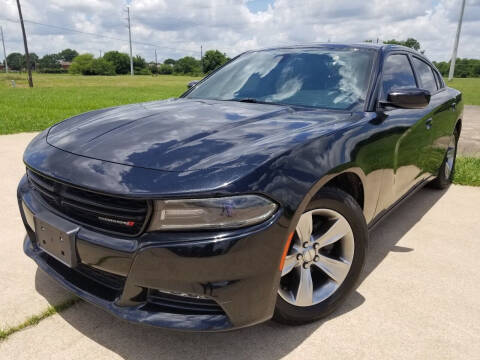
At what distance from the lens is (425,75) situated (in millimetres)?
3764

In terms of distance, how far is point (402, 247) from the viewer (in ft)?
10.0

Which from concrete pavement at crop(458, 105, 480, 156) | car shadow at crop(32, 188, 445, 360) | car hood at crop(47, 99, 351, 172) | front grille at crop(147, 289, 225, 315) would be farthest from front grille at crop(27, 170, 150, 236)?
concrete pavement at crop(458, 105, 480, 156)

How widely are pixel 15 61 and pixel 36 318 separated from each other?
432 feet

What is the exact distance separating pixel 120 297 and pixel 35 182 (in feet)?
2.83

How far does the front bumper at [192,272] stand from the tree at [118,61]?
103704mm

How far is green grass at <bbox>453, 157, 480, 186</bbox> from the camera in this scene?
4.84 metres

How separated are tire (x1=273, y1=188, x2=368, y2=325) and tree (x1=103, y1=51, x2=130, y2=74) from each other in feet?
340

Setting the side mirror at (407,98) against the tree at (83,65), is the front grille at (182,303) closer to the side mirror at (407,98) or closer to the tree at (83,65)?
the side mirror at (407,98)

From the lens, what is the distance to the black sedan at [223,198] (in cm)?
159

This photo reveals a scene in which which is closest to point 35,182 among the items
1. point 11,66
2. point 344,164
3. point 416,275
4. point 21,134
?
point 344,164

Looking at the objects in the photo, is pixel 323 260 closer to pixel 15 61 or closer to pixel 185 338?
→ pixel 185 338

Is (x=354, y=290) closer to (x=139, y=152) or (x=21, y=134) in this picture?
(x=139, y=152)

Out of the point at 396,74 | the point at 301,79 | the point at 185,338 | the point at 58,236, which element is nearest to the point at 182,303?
the point at 185,338

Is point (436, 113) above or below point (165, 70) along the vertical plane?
above
